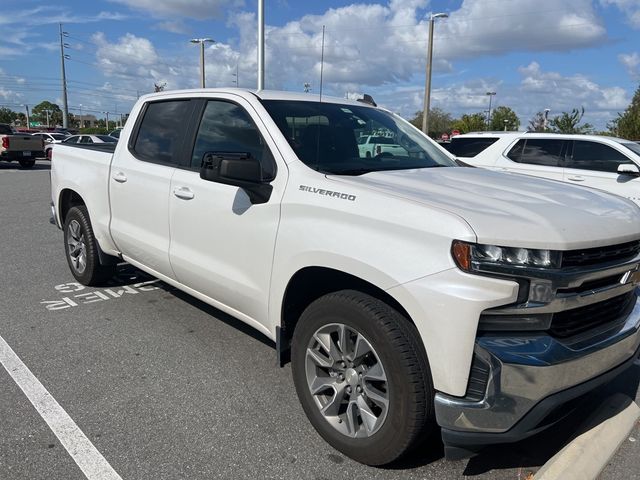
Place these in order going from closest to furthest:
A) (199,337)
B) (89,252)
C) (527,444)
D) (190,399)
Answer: (527,444), (190,399), (199,337), (89,252)

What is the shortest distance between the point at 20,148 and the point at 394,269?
2426 cm

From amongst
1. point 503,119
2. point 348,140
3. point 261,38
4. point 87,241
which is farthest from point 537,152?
point 503,119

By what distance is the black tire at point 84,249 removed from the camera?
527 centimetres

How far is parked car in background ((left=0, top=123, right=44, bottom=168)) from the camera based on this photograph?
22.4 meters

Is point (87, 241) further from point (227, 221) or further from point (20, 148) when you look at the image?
point (20, 148)

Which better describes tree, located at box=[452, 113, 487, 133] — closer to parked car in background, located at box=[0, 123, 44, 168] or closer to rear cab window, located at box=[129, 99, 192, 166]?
parked car in background, located at box=[0, 123, 44, 168]

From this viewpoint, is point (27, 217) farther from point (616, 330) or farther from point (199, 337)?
point (616, 330)

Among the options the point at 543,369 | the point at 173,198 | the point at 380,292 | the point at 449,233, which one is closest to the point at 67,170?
the point at 173,198

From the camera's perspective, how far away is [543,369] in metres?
2.22

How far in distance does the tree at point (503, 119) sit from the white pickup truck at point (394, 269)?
58.4m

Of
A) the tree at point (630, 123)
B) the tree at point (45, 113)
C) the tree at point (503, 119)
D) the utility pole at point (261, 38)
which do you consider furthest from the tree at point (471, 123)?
the tree at point (45, 113)

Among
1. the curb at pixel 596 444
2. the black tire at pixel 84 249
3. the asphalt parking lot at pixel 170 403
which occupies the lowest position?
the asphalt parking lot at pixel 170 403

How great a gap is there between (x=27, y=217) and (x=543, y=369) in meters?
9.99

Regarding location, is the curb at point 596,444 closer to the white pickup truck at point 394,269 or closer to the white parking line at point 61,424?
the white pickup truck at point 394,269
